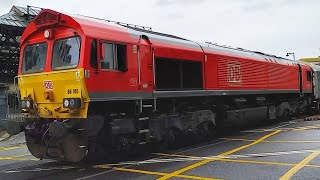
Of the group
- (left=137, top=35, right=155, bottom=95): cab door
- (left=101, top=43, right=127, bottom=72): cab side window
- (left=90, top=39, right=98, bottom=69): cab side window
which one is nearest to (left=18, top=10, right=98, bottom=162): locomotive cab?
(left=90, top=39, right=98, bottom=69): cab side window

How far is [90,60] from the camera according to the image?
9.31 m

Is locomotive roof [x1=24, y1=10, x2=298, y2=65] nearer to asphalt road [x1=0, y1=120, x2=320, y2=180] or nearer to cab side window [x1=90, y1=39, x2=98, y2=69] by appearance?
cab side window [x1=90, y1=39, x2=98, y2=69]

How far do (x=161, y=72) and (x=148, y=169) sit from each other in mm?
3294

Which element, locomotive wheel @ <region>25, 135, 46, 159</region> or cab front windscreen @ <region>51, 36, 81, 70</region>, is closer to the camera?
cab front windscreen @ <region>51, 36, 81, 70</region>

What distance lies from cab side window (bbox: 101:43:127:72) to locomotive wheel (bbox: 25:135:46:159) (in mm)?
2336

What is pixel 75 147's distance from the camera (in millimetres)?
9078

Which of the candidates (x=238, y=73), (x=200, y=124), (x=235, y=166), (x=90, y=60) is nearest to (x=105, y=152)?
(x=90, y=60)

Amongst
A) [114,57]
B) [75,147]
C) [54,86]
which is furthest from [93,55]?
[75,147]

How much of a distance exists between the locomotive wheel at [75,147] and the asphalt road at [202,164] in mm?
364

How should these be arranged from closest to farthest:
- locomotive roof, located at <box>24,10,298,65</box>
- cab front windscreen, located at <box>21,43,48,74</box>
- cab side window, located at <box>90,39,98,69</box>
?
cab side window, located at <box>90,39,98,69</box>, locomotive roof, located at <box>24,10,298,65</box>, cab front windscreen, located at <box>21,43,48,74</box>

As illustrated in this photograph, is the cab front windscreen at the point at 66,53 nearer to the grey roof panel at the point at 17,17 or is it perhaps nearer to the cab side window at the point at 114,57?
the cab side window at the point at 114,57

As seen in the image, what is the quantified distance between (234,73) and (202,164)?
6769 millimetres

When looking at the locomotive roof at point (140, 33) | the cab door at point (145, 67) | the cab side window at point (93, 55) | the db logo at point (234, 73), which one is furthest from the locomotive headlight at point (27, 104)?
the db logo at point (234, 73)

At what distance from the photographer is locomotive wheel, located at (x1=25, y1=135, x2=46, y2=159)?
9750 millimetres
